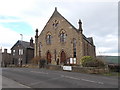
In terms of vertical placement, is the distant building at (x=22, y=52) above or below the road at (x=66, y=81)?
above

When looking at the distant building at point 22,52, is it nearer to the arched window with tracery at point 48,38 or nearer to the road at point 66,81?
the arched window with tracery at point 48,38

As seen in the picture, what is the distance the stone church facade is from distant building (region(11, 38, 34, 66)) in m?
12.7

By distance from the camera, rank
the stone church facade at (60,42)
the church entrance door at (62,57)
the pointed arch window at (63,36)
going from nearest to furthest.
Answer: the stone church facade at (60,42) < the church entrance door at (62,57) < the pointed arch window at (63,36)

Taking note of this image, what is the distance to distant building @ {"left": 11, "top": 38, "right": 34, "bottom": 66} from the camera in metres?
61.1

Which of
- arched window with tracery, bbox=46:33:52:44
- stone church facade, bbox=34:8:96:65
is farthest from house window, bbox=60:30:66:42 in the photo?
arched window with tracery, bbox=46:33:52:44

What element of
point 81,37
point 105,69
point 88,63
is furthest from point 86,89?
point 81,37

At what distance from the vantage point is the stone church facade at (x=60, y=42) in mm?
43075

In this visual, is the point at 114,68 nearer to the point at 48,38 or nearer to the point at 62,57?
the point at 62,57

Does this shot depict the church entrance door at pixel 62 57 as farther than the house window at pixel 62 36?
No

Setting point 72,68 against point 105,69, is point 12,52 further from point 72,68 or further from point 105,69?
point 105,69

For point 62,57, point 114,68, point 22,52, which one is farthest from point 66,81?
point 22,52

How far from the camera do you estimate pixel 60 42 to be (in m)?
45.9

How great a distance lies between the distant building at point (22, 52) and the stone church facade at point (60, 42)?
41.7ft

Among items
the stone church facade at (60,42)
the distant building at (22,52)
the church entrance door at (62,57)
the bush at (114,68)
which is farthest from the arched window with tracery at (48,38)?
the bush at (114,68)
